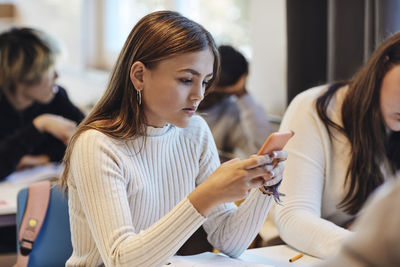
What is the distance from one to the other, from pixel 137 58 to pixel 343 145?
2.40ft

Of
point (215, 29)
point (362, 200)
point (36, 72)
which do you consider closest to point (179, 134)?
point (362, 200)

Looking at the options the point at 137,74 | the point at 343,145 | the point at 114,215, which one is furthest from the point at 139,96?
the point at 343,145

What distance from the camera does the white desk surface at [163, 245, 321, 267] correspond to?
1241 millimetres

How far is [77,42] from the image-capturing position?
503cm

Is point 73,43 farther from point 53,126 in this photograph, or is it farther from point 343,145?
point 343,145

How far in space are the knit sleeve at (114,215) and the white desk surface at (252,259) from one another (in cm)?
15

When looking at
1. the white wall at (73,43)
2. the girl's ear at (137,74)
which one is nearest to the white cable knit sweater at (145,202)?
the girl's ear at (137,74)

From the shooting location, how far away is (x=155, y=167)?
1.33 meters

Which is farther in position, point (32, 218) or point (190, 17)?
point (190, 17)

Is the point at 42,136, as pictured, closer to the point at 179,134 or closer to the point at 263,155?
→ the point at 179,134

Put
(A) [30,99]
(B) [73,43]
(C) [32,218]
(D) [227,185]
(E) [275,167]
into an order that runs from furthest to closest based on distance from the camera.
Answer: (B) [73,43], (A) [30,99], (C) [32,218], (E) [275,167], (D) [227,185]

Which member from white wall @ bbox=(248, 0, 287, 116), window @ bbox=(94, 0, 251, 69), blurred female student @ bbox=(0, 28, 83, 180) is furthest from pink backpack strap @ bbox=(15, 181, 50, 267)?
window @ bbox=(94, 0, 251, 69)

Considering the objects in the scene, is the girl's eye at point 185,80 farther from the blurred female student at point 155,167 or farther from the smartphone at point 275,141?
the smartphone at point 275,141

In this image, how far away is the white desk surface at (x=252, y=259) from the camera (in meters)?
1.24
